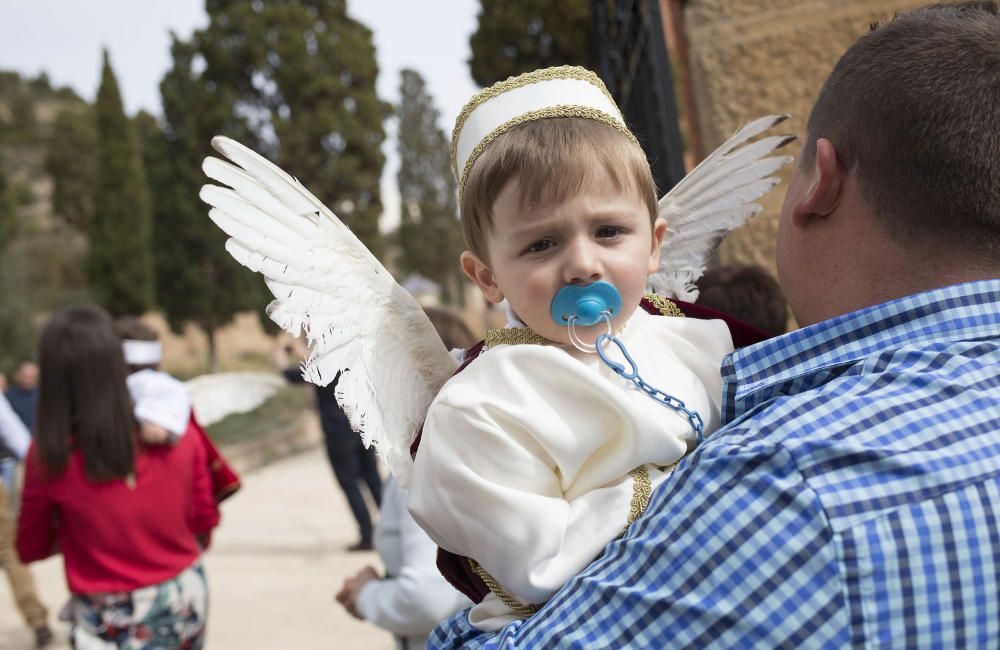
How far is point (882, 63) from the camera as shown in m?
1.24

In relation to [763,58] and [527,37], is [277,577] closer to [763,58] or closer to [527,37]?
[763,58]

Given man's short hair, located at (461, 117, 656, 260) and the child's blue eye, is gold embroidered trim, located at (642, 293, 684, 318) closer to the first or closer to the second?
man's short hair, located at (461, 117, 656, 260)

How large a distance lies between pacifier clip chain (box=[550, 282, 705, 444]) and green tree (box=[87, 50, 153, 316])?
85.8ft

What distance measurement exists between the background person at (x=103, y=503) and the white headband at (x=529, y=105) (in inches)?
100

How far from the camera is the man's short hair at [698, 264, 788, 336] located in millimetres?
2422

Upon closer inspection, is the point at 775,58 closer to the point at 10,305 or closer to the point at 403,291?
the point at 403,291

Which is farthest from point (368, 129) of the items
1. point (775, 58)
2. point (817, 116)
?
point (817, 116)

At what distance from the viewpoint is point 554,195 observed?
4.89ft

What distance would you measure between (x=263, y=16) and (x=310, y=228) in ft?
74.7

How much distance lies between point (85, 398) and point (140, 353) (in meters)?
0.62

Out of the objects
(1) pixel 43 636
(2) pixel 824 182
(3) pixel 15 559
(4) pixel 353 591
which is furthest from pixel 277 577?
(2) pixel 824 182

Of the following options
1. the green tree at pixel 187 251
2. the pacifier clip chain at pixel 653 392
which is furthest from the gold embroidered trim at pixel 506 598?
the green tree at pixel 187 251

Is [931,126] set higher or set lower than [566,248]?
higher

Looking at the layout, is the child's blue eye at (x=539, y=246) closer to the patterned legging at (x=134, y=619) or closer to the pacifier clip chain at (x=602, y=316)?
the pacifier clip chain at (x=602, y=316)
